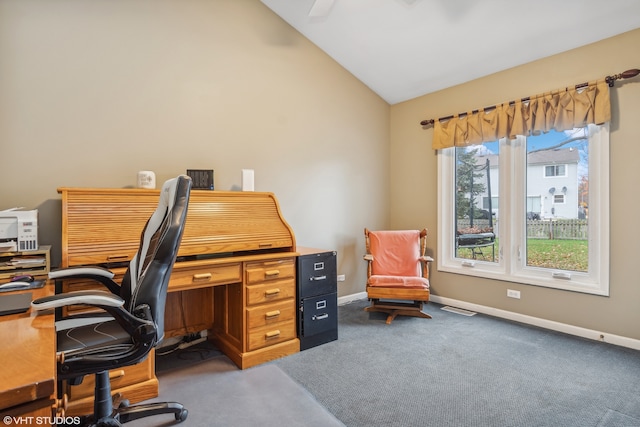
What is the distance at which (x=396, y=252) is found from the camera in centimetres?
368

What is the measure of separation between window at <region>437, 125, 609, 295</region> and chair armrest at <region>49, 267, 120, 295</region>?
3298mm

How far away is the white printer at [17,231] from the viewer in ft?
5.85

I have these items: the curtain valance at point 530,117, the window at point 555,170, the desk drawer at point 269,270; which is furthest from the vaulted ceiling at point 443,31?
the desk drawer at point 269,270

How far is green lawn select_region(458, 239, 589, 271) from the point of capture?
2.91m

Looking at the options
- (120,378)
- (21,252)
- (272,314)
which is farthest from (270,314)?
(21,252)

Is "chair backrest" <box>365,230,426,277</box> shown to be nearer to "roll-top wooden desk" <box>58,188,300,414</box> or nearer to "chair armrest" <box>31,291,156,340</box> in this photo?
"roll-top wooden desk" <box>58,188,300,414</box>

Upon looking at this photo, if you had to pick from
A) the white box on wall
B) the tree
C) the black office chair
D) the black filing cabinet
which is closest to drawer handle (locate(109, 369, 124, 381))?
the black office chair

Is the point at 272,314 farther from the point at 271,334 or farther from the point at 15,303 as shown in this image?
the point at 15,303

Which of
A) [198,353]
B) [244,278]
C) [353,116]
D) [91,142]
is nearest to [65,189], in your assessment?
[91,142]

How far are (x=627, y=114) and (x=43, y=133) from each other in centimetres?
435

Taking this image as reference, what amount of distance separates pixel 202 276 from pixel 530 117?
3170 millimetres

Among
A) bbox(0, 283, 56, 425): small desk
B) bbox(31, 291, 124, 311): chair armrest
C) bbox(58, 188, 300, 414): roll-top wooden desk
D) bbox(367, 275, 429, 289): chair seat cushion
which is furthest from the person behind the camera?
bbox(367, 275, 429, 289): chair seat cushion

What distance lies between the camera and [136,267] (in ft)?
5.51

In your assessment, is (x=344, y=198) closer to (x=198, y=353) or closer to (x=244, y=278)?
(x=244, y=278)
